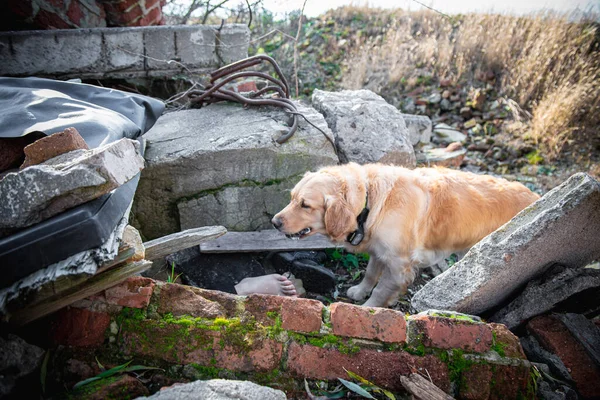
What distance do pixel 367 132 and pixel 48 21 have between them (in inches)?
143

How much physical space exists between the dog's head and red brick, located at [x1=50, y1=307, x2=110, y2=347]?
59.7 inches

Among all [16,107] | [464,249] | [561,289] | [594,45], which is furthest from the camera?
[594,45]

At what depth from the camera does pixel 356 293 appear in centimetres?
327

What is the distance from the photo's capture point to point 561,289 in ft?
6.78

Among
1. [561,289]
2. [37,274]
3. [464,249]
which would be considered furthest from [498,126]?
[37,274]

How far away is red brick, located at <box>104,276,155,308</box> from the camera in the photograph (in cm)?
166

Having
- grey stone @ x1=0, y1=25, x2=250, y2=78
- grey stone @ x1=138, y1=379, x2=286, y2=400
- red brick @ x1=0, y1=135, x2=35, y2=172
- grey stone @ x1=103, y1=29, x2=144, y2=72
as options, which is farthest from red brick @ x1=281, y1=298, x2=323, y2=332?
grey stone @ x1=103, y1=29, x2=144, y2=72

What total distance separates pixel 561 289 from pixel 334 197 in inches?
59.1

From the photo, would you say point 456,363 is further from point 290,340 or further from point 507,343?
point 290,340

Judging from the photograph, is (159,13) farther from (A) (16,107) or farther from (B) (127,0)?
(A) (16,107)

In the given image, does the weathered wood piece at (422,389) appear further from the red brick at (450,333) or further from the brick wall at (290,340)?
the red brick at (450,333)

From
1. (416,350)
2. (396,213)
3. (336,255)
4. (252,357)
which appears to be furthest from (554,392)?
(336,255)

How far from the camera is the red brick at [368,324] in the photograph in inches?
65.7

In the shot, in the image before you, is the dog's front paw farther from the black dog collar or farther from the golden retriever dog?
the black dog collar
